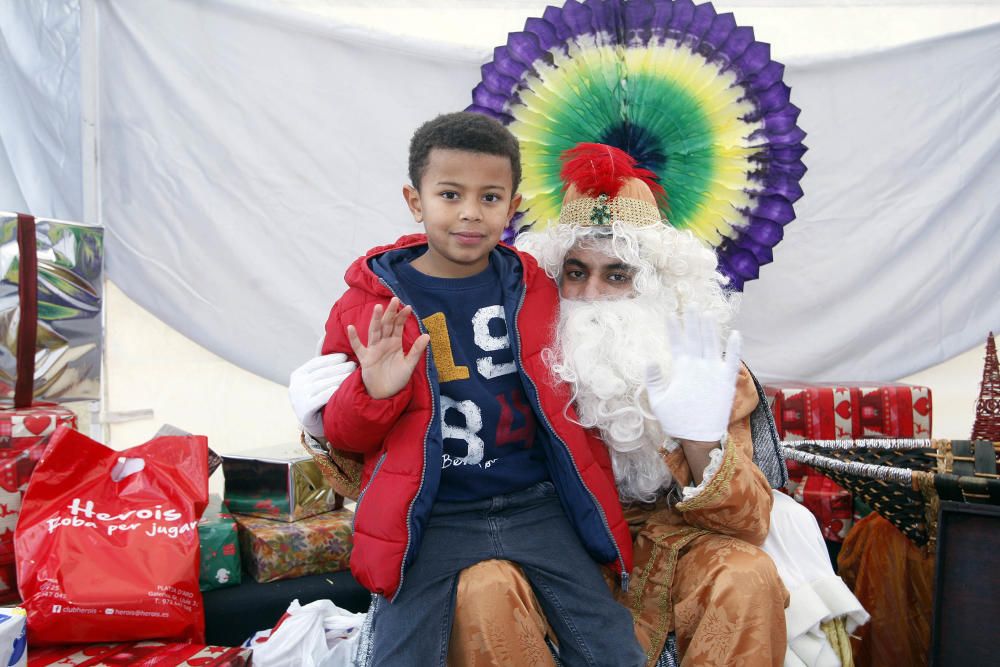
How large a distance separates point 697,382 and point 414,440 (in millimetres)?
548

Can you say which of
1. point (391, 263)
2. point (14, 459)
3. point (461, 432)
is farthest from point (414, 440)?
point (14, 459)

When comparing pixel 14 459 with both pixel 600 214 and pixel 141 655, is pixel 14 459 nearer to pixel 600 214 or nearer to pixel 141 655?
pixel 141 655

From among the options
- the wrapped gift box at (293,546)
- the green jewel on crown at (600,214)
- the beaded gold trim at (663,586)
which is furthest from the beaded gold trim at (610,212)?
the wrapped gift box at (293,546)

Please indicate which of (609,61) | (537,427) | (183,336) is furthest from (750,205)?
(183,336)

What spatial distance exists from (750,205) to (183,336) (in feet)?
6.07

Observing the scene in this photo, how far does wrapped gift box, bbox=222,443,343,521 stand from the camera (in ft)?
7.48

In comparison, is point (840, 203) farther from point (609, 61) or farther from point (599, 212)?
point (599, 212)

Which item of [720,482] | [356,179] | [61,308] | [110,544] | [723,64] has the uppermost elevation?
[723,64]

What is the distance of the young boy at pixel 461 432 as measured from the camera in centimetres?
150

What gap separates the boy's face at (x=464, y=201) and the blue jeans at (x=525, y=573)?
0.53 m

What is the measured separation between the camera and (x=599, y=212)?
6.17ft

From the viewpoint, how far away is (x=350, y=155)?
2695 mm

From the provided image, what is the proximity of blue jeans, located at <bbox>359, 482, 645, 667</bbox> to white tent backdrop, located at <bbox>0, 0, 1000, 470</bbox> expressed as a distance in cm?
129

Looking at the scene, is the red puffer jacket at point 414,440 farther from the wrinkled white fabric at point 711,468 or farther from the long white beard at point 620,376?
the wrinkled white fabric at point 711,468
